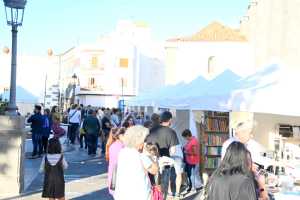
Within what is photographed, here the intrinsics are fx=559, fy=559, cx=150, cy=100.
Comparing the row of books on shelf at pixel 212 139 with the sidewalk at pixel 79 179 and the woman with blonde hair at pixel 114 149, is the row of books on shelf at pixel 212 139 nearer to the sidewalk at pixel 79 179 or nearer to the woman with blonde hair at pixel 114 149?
the sidewalk at pixel 79 179

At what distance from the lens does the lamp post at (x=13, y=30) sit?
11.9 meters

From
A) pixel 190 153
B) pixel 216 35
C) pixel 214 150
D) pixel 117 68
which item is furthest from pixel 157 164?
pixel 117 68

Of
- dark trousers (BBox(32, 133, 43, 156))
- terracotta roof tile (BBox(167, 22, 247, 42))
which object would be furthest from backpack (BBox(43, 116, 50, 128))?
terracotta roof tile (BBox(167, 22, 247, 42))

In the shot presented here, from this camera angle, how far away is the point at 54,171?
9.58 m

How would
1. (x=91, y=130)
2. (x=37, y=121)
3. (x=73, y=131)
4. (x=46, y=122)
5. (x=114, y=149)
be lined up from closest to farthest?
(x=114, y=149) < (x=37, y=121) < (x=46, y=122) < (x=91, y=130) < (x=73, y=131)

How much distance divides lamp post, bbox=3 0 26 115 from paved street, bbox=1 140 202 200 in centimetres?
193

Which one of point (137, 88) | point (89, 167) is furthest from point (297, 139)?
point (137, 88)

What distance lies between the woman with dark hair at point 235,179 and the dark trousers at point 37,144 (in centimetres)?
1440

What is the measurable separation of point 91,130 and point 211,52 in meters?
32.7

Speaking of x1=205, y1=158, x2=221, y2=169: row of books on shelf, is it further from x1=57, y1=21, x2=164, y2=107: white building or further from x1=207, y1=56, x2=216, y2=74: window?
x1=57, y1=21, x2=164, y2=107: white building

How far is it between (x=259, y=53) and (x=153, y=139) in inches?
1245

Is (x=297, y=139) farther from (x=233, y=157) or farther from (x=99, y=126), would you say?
(x=99, y=126)

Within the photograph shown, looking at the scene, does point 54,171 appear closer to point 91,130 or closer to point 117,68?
point 91,130

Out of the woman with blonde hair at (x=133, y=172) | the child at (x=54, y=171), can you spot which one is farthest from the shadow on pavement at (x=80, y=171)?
the woman with blonde hair at (x=133, y=172)
